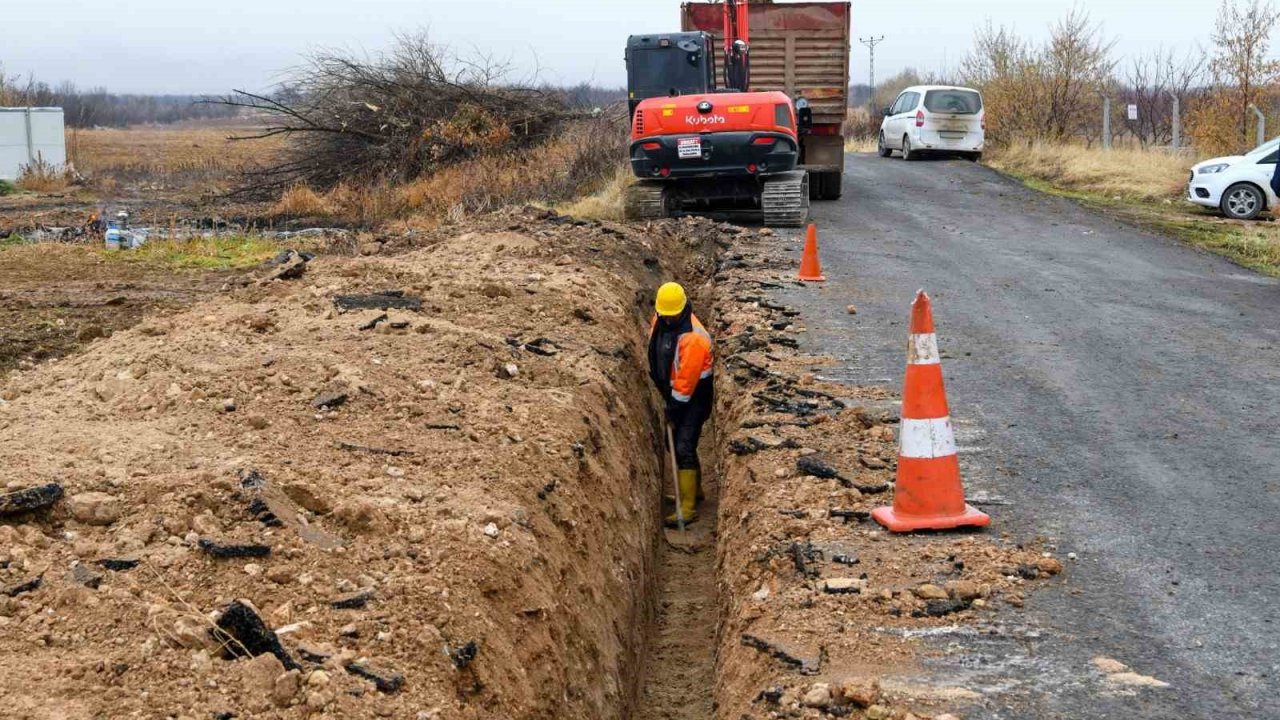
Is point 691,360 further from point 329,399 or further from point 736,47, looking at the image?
point 736,47

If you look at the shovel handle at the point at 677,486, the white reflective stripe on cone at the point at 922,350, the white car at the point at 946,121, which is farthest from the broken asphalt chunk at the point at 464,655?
the white car at the point at 946,121

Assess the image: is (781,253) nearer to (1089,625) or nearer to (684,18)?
(684,18)

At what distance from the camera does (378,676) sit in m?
4.05

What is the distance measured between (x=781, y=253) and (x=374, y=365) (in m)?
7.66

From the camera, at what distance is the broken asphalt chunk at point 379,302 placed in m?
8.88

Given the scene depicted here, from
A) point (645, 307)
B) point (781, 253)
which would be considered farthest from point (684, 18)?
point (645, 307)

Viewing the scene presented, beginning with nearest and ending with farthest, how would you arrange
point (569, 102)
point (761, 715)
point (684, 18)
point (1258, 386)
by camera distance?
point (761, 715) → point (1258, 386) → point (684, 18) → point (569, 102)

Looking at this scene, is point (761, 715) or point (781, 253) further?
point (781, 253)

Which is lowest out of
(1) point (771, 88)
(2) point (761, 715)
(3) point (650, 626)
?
(3) point (650, 626)

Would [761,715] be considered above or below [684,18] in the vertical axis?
below

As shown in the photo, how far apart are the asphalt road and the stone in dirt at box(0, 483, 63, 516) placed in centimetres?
328

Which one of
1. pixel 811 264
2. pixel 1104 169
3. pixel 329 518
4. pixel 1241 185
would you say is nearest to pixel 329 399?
pixel 329 518

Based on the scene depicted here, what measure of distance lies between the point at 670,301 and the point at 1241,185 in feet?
40.8

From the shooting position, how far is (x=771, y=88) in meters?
19.9
